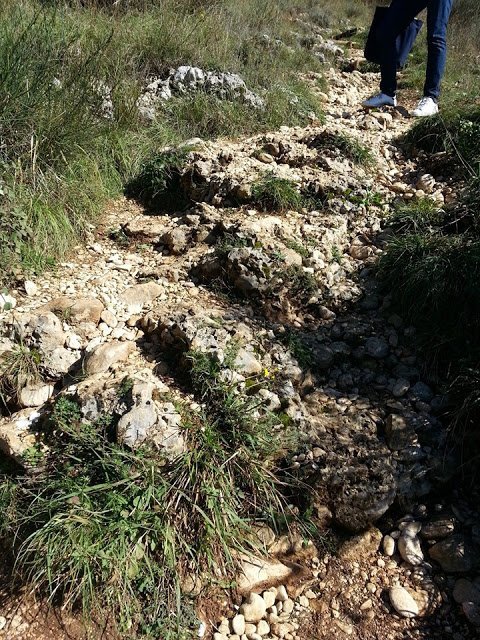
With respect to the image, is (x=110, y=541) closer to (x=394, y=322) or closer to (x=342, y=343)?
(x=342, y=343)

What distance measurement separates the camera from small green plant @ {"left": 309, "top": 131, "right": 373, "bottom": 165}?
162 inches

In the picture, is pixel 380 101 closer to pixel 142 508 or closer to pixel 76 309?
pixel 76 309

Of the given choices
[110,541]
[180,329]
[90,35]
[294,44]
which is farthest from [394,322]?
[294,44]

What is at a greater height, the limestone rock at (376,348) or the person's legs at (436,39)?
the person's legs at (436,39)

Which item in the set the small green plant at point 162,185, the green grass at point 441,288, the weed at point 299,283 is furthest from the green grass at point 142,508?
the small green plant at point 162,185

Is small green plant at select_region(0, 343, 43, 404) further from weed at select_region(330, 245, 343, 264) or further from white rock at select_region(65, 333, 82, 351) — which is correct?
weed at select_region(330, 245, 343, 264)

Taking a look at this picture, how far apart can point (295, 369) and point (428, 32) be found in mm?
3491

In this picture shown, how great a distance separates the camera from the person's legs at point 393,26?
4.52 meters

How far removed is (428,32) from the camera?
14.6 feet

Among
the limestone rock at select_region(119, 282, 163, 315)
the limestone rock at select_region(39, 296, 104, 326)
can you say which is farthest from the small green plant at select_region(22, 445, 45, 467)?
the limestone rock at select_region(119, 282, 163, 315)

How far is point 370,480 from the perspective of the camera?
2.25 metres

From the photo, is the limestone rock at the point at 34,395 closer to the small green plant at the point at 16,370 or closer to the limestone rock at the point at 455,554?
the small green plant at the point at 16,370

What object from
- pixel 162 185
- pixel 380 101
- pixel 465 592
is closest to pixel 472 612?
pixel 465 592

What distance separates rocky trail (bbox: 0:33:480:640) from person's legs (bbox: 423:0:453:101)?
4.24ft
